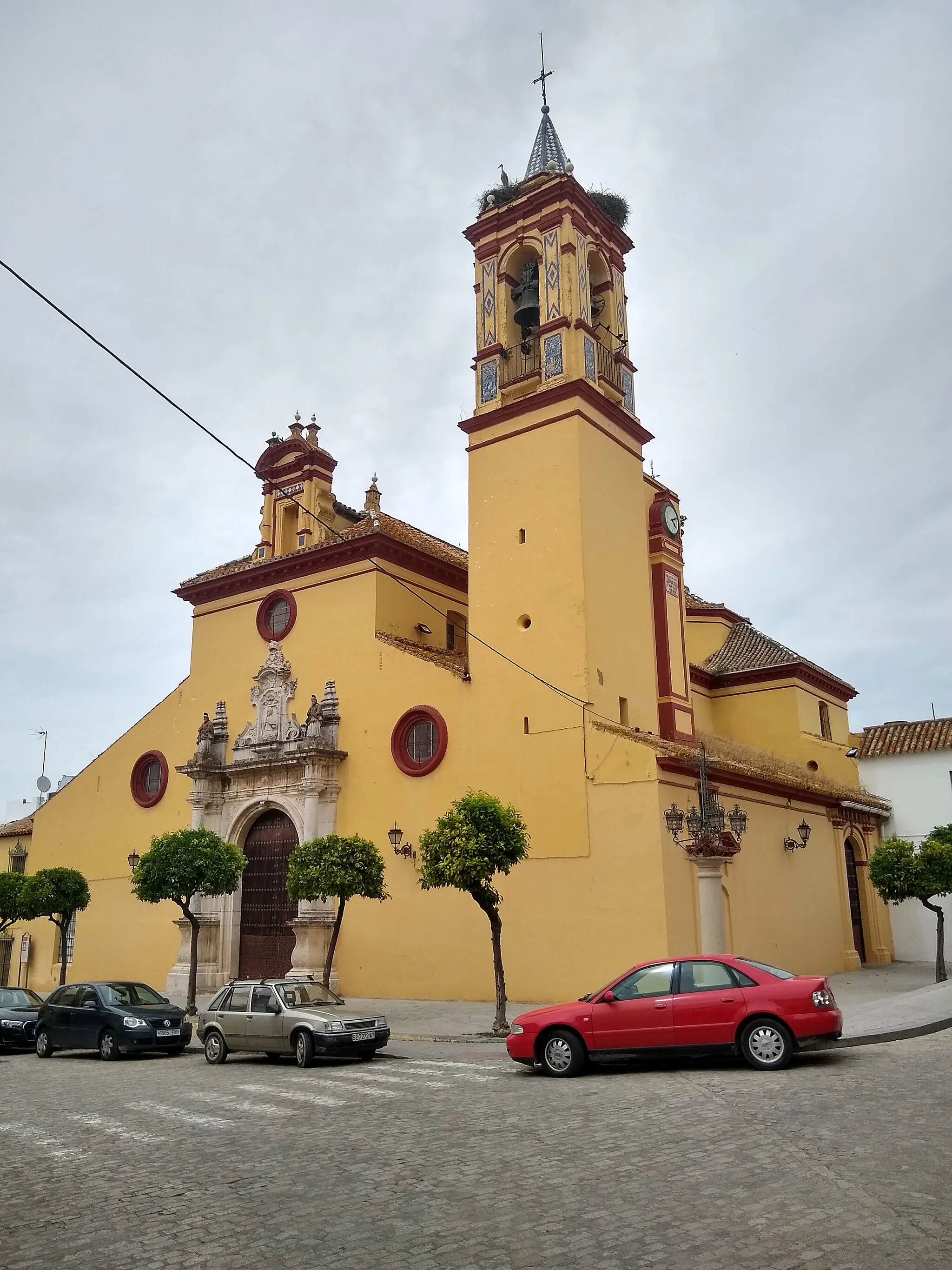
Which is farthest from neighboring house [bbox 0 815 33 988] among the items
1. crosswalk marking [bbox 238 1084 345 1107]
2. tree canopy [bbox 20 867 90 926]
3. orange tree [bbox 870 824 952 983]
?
orange tree [bbox 870 824 952 983]

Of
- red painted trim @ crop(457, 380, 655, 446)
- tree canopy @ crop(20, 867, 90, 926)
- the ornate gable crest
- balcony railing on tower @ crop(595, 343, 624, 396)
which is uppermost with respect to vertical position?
balcony railing on tower @ crop(595, 343, 624, 396)

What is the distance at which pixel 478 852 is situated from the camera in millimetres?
16359

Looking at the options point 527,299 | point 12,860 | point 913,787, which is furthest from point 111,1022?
point 913,787

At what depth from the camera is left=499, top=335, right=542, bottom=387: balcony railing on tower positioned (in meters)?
24.3

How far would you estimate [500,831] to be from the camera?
16797mm

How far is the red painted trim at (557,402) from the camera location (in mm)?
22734

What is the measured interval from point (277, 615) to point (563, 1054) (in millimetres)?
17801

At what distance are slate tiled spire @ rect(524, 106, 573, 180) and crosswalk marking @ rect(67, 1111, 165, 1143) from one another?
905 inches

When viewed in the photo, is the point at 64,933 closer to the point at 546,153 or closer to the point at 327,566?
the point at 327,566

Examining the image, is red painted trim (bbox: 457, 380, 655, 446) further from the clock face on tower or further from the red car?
the red car

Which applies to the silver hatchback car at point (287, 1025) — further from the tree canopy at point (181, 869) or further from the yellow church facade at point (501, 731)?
the yellow church facade at point (501, 731)

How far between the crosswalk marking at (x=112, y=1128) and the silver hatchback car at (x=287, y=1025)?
11.9 ft

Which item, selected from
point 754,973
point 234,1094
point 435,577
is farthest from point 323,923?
point 754,973

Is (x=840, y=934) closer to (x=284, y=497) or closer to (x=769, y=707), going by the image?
(x=769, y=707)
